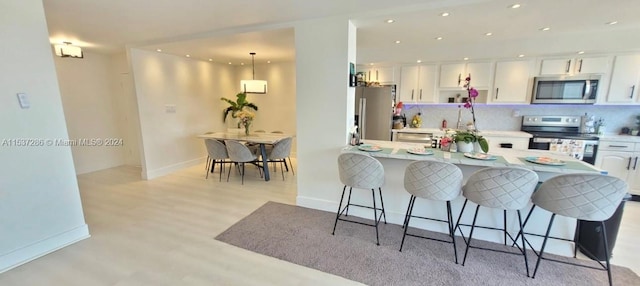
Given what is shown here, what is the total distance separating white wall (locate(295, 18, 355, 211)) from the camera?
2975 millimetres

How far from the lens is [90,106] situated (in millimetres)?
5043

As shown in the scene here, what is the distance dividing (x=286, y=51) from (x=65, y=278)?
13.5 feet

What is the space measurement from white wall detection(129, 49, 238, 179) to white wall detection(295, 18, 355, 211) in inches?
124

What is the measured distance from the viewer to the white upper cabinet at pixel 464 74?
173 inches

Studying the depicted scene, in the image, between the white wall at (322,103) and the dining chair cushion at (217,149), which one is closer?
the white wall at (322,103)

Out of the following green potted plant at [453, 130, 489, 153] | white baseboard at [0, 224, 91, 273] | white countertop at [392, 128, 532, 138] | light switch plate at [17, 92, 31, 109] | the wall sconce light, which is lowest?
white baseboard at [0, 224, 91, 273]

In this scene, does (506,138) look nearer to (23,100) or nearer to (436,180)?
(436,180)

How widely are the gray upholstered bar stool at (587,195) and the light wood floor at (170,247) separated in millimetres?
966

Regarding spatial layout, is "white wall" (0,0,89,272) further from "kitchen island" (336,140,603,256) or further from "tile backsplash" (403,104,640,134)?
"tile backsplash" (403,104,640,134)

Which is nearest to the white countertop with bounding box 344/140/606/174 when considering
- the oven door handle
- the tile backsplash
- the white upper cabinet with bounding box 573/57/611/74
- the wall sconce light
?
the oven door handle

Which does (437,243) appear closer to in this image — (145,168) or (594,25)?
(594,25)

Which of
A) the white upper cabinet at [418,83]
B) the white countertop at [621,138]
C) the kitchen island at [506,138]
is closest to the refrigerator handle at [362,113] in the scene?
the white upper cabinet at [418,83]

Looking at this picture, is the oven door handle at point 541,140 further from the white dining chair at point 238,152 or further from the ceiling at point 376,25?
the white dining chair at point 238,152

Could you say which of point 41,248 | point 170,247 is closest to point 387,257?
point 170,247
